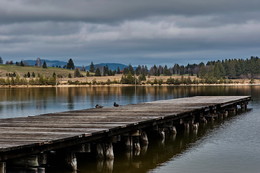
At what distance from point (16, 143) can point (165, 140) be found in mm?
14958

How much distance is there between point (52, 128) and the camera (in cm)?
2292

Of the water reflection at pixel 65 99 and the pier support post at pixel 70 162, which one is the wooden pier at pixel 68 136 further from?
the water reflection at pixel 65 99

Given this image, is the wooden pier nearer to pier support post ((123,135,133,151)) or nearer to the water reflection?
pier support post ((123,135,133,151))

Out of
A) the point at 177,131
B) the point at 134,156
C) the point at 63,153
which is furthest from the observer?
the point at 177,131

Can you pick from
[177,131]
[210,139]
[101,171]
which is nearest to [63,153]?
[101,171]

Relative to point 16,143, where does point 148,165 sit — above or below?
below

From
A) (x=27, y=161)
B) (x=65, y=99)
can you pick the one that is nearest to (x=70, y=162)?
(x=27, y=161)

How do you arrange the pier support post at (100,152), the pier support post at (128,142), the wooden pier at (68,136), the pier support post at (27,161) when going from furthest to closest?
the pier support post at (128,142)
the pier support post at (100,152)
the pier support post at (27,161)
the wooden pier at (68,136)

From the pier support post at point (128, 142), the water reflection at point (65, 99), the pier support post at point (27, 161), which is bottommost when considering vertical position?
the water reflection at point (65, 99)

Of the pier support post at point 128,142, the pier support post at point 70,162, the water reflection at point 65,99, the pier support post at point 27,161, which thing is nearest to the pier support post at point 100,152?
the pier support post at point 70,162

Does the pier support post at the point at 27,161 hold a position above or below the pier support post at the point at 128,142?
above

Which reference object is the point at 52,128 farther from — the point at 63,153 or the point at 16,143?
the point at 16,143

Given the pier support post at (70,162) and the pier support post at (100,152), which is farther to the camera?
the pier support post at (100,152)

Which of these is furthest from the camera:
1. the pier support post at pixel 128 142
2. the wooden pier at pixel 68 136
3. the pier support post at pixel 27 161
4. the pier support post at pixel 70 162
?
the pier support post at pixel 128 142
